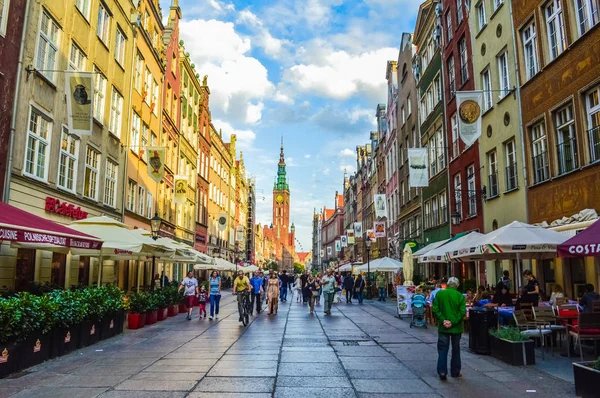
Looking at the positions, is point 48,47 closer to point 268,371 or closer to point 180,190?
point 268,371

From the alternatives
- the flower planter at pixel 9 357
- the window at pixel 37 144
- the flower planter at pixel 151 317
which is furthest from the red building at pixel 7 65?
the flower planter at pixel 9 357

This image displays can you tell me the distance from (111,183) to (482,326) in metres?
19.6

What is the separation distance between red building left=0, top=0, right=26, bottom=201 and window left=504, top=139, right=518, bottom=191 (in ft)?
57.6

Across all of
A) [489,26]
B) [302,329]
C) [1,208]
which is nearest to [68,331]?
[1,208]

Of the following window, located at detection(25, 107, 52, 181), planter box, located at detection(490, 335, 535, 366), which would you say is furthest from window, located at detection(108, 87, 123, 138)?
planter box, located at detection(490, 335, 535, 366)

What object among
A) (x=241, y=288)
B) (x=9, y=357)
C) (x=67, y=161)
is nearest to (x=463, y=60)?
(x=241, y=288)

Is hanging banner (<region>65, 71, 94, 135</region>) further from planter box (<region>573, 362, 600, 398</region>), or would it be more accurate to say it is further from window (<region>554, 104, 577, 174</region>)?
window (<region>554, 104, 577, 174</region>)

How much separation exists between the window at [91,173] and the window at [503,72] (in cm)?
1765

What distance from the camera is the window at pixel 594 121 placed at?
13.4m

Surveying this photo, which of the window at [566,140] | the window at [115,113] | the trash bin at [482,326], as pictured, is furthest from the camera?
the window at [115,113]

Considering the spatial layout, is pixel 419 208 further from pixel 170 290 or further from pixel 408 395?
pixel 408 395

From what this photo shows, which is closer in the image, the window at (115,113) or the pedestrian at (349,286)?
the window at (115,113)

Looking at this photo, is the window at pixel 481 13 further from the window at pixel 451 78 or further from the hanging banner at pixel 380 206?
the hanging banner at pixel 380 206

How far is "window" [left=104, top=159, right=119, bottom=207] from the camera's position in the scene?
23.8 m
